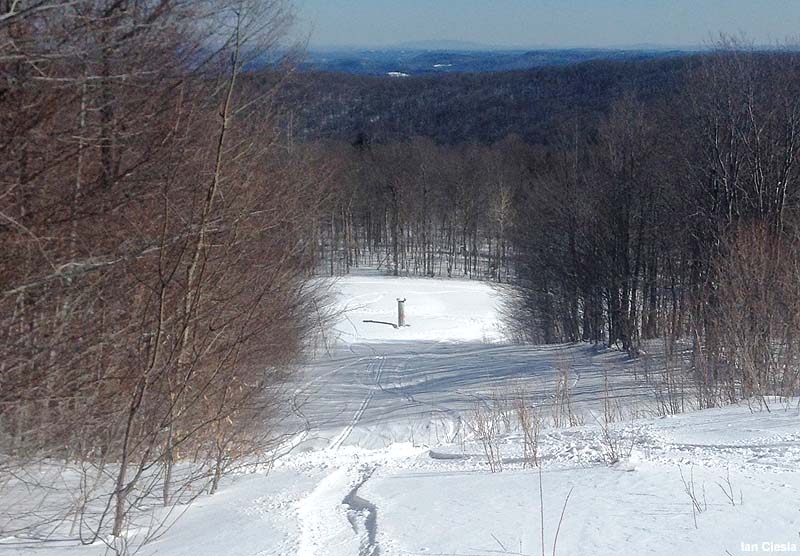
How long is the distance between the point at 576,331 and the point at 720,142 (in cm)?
1292

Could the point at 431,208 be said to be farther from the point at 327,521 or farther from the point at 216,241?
the point at 327,521

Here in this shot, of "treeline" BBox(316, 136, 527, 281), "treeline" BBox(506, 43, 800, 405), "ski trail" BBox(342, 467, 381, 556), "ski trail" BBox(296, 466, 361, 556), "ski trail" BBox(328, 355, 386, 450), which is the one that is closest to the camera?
"ski trail" BBox(342, 467, 381, 556)

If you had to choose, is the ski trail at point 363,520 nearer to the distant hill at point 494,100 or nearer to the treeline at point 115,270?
the treeline at point 115,270

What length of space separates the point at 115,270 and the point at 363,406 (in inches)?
479

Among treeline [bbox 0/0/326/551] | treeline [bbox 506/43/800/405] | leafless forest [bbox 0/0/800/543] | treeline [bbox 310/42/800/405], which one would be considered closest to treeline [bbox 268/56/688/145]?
treeline [bbox 310/42/800/405]

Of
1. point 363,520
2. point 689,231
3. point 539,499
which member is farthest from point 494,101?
point 363,520

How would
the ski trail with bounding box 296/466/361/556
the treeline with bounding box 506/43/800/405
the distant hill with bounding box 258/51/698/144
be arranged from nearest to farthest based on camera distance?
the ski trail with bounding box 296/466/361/556 < the treeline with bounding box 506/43/800/405 < the distant hill with bounding box 258/51/698/144

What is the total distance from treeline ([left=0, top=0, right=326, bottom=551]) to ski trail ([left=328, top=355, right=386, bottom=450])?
3581 millimetres

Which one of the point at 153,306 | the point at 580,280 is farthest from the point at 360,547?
the point at 580,280

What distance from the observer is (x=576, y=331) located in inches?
1319

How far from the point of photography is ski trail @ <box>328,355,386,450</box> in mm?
14703

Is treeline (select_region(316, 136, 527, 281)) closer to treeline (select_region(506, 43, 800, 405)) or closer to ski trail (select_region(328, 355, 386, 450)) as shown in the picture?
treeline (select_region(506, 43, 800, 405))

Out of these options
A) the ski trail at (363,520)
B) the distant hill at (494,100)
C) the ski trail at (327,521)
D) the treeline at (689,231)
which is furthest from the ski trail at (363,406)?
the distant hill at (494,100)

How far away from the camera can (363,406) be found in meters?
19.9
